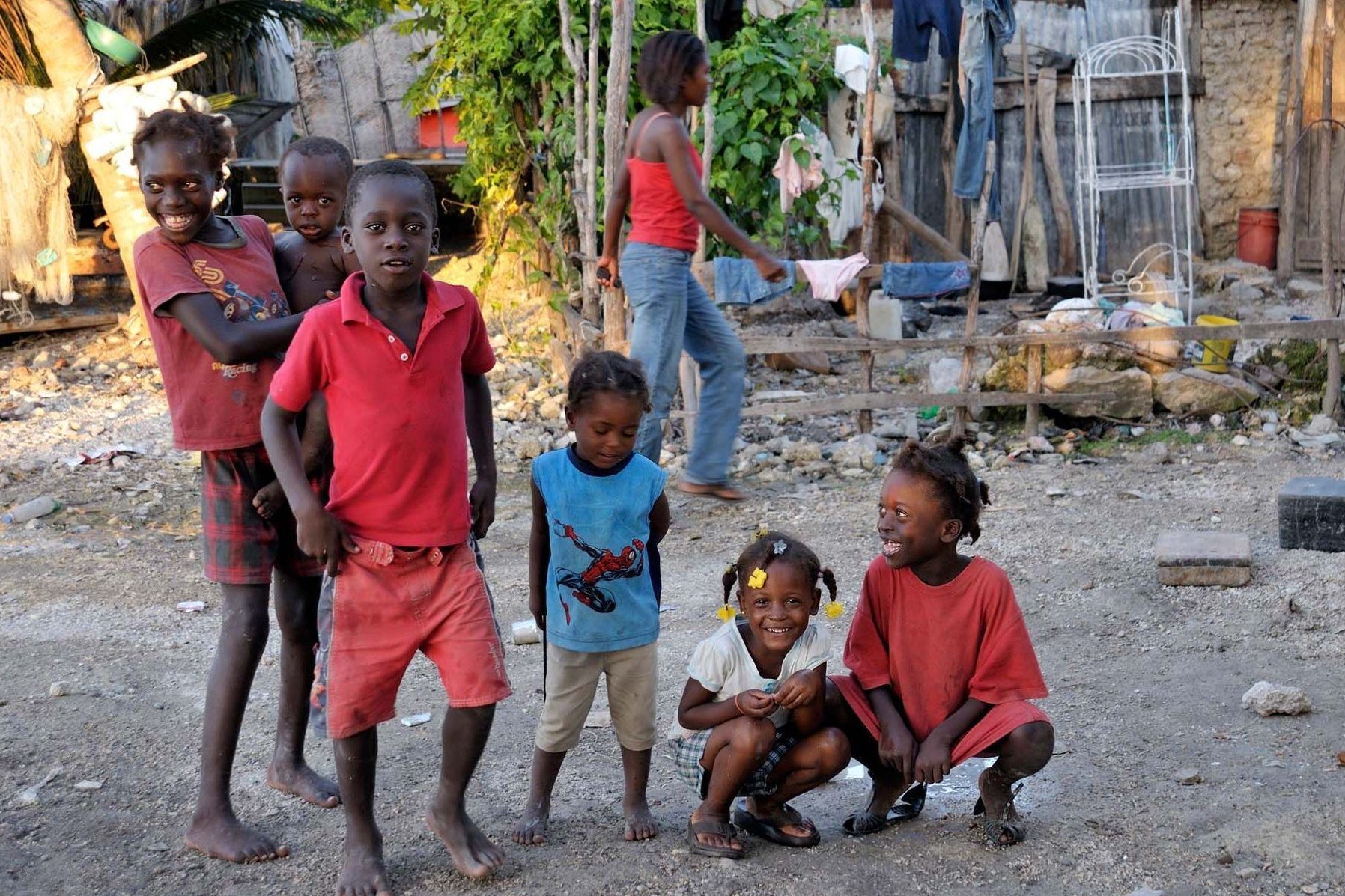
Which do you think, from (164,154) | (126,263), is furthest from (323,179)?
(126,263)

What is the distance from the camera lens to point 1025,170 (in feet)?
35.7

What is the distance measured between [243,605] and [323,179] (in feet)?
3.34

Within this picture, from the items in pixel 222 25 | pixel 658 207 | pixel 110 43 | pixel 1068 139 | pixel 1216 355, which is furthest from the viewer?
pixel 222 25

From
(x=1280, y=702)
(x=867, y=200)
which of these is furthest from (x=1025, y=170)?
(x=1280, y=702)

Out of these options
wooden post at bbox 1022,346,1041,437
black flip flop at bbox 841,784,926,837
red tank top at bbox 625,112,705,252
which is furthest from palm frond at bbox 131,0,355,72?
black flip flop at bbox 841,784,926,837

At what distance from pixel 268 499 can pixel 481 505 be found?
0.50 m

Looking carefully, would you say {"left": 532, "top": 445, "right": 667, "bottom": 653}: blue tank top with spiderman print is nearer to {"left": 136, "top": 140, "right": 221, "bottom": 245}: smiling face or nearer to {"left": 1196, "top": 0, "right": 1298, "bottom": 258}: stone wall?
{"left": 136, "top": 140, "right": 221, "bottom": 245}: smiling face

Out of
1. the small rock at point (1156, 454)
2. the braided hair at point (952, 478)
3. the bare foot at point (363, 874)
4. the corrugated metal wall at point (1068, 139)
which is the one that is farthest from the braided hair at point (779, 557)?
the corrugated metal wall at point (1068, 139)

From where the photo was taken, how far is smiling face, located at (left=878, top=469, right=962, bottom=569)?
2881mm

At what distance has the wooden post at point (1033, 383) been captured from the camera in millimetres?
7363

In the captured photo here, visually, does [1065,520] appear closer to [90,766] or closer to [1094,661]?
[1094,661]

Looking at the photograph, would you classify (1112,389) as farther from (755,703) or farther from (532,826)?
(532,826)

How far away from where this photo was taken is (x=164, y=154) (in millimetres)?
2859

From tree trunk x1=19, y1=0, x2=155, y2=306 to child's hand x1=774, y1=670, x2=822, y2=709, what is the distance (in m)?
7.74
